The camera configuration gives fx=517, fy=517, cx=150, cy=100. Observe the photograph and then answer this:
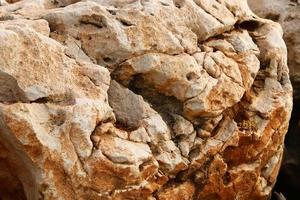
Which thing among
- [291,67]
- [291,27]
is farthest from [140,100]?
[291,27]

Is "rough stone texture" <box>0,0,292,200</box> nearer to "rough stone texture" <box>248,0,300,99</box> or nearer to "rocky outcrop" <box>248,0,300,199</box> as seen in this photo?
"rocky outcrop" <box>248,0,300,199</box>

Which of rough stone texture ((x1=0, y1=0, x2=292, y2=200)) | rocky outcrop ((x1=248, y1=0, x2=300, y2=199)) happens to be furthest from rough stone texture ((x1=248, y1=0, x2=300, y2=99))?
rough stone texture ((x1=0, y1=0, x2=292, y2=200))

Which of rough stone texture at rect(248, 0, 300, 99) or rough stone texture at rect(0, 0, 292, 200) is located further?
rough stone texture at rect(248, 0, 300, 99)

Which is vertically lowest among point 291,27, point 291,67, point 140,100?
point 291,67

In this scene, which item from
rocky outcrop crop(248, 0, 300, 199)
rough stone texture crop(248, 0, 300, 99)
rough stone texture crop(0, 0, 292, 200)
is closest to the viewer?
rough stone texture crop(0, 0, 292, 200)

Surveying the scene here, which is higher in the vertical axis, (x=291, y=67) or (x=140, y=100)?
(x=140, y=100)

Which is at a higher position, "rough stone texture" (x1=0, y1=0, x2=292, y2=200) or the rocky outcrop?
"rough stone texture" (x1=0, y1=0, x2=292, y2=200)

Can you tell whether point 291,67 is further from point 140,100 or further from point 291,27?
point 140,100

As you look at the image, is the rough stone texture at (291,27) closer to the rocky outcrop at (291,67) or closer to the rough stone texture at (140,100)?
the rocky outcrop at (291,67)

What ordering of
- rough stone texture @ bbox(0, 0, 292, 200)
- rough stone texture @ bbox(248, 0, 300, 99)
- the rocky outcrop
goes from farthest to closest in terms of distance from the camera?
rough stone texture @ bbox(248, 0, 300, 99)
the rocky outcrop
rough stone texture @ bbox(0, 0, 292, 200)
